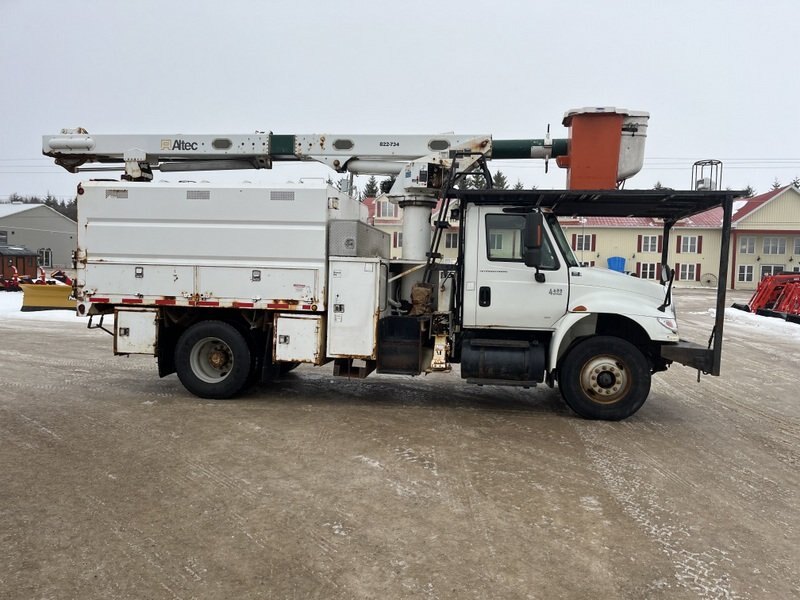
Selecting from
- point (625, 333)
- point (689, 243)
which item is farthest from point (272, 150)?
point (689, 243)

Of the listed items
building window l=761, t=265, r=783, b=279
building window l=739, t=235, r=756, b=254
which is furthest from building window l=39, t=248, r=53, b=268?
building window l=761, t=265, r=783, b=279

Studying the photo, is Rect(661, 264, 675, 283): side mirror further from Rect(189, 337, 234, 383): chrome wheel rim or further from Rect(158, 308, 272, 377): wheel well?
Rect(189, 337, 234, 383): chrome wheel rim

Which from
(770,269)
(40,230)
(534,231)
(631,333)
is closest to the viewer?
(534,231)

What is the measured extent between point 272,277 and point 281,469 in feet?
9.89

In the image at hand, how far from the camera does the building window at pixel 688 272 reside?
50.6 metres

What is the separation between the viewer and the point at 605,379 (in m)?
7.22

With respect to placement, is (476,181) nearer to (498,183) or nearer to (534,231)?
(534,231)

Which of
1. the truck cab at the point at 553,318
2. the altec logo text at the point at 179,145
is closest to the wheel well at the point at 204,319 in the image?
the altec logo text at the point at 179,145

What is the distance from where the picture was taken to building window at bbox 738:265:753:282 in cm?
5103

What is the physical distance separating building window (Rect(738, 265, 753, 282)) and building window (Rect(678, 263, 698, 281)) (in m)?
4.15

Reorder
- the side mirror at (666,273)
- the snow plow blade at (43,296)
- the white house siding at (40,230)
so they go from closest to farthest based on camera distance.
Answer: the side mirror at (666,273), the snow plow blade at (43,296), the white house siding at (40,230)

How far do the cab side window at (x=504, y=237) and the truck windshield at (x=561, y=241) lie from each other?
355 mm

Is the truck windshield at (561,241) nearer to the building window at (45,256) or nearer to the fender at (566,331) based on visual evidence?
the fender at (566,331)

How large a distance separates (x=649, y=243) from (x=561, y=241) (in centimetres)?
4708
